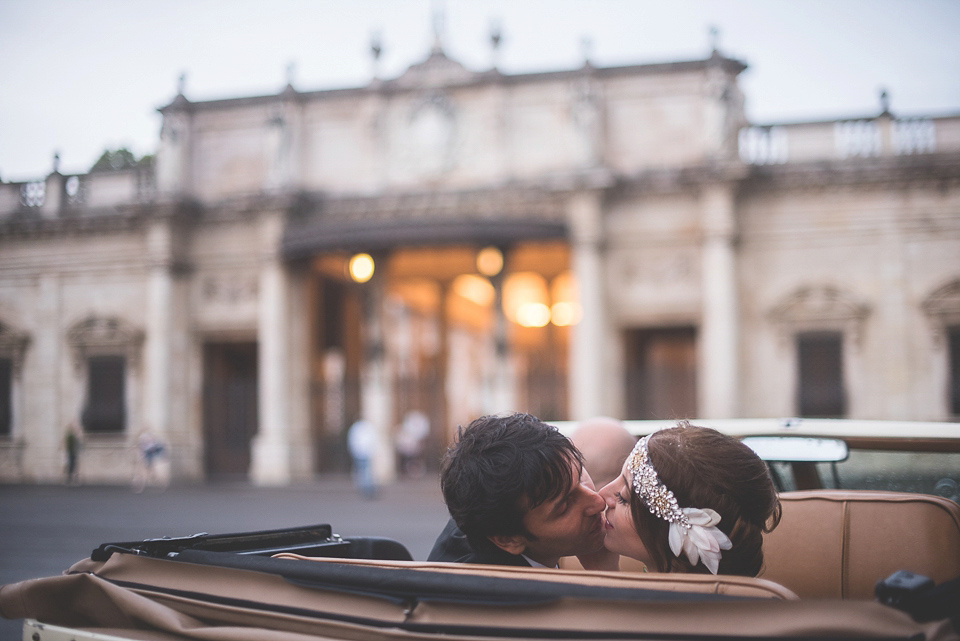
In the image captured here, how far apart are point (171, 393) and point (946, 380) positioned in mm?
20139

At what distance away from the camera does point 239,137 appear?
22.2 m

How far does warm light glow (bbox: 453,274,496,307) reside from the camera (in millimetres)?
26417

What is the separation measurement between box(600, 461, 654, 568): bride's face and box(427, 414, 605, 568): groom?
0.04 m

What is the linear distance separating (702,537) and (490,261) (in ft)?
58.2

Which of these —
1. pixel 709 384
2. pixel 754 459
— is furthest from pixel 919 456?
pixel 709 384

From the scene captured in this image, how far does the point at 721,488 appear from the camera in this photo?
1.87 metres

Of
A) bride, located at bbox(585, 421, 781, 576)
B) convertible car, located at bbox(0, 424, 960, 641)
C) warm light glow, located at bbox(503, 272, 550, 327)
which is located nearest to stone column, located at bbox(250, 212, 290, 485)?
warm light glow, located at bbox(503, 272, 550, 327)

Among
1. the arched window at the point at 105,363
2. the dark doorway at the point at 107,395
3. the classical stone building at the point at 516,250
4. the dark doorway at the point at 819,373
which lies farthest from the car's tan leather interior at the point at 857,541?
the dark doorway at the point at 819,373

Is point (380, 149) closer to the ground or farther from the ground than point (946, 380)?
farther from the ground

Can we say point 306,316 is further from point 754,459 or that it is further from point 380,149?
point 754,459

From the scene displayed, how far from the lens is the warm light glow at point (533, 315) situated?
27266mm

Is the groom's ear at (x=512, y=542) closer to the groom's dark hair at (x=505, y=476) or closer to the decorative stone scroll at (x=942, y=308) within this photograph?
the groom's dark hair at (x=505, y=476)

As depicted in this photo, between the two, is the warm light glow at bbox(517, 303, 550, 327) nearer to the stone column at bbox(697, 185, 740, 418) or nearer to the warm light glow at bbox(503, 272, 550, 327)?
the warm light glow at bbox(503, 272, 550, 327)

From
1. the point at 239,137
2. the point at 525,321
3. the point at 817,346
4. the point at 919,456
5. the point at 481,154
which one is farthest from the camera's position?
the point at 525,321
